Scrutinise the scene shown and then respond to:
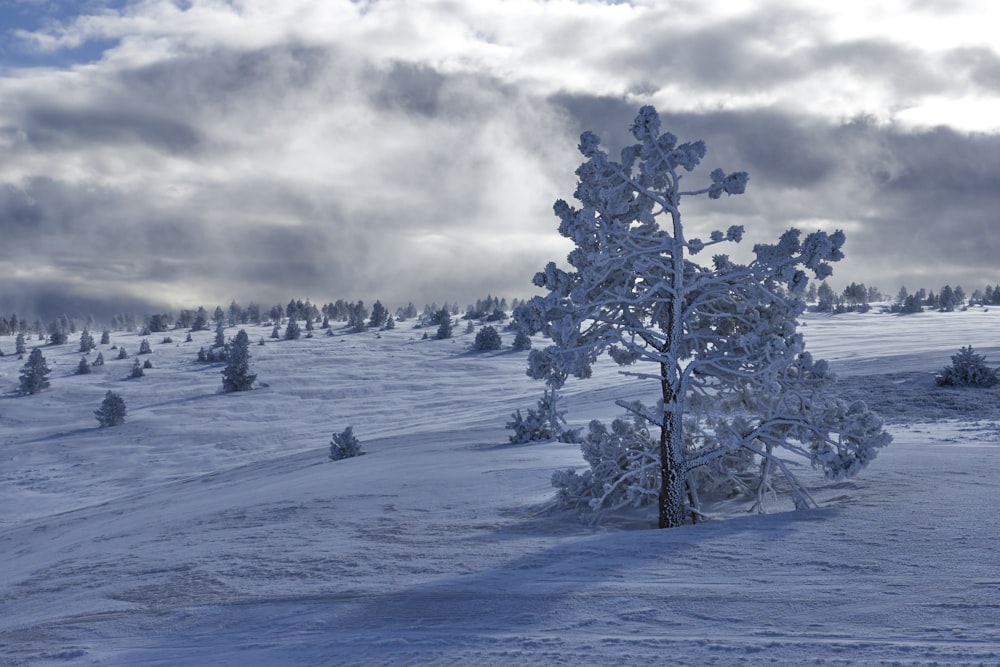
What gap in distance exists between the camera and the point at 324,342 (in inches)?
2242

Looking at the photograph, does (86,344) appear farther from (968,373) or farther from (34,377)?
(968,373)

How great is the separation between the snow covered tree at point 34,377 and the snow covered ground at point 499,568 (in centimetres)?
2030

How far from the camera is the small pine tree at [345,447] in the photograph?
20.4 m

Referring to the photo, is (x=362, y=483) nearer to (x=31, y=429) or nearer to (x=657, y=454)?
(x=657, y=454)

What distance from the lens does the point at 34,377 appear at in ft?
131

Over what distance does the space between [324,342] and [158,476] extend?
32.2m

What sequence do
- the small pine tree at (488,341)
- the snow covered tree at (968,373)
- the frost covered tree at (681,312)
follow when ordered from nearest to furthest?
the frost covered tree at (681,312) → the snow covered tree at (968,373) → the small pine tree at (488,341)

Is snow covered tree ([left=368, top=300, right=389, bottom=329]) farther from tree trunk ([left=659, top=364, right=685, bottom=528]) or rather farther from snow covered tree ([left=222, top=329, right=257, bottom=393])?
tree trunk ([left=659, top=364, right=685, bottom=528])

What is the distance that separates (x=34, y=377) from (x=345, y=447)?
27.3m

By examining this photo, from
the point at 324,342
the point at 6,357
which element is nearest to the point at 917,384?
the point at 324,342

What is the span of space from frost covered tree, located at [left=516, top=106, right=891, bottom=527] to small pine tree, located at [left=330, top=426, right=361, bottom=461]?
10.7 meters

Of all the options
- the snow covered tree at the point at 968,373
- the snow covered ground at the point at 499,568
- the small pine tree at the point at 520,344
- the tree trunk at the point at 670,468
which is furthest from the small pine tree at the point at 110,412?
the snow covered tree at the point at 968,373

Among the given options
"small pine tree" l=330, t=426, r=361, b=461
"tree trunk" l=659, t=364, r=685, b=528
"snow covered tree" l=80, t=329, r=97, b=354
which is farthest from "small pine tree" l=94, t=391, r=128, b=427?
"tree trunk" l=659, t=364, r=685, b=528

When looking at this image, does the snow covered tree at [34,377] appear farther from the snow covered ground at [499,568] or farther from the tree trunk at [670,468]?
the tree trunk at [670,468]
